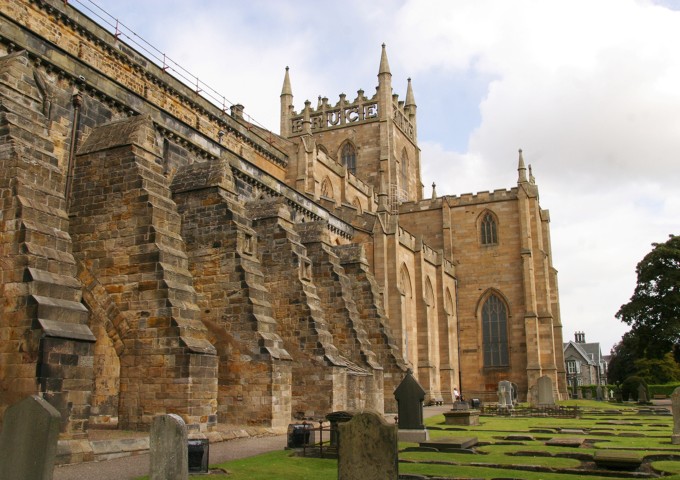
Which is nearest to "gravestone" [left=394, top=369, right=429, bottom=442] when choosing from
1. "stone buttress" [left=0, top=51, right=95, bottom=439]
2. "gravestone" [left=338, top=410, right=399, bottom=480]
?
"stone buttress" [left=0, top=51, right=95, bottom=439]

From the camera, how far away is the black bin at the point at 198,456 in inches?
399

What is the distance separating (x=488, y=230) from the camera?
146 ft

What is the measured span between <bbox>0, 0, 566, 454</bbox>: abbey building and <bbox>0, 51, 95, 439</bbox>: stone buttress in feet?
0.09

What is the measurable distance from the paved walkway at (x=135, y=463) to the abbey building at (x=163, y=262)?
26.0 inches

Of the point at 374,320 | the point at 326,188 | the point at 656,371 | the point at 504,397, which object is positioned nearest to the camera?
the point at 374,320

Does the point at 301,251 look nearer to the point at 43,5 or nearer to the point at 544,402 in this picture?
the point at 43,5

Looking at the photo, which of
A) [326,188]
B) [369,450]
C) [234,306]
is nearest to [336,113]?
[326,188]

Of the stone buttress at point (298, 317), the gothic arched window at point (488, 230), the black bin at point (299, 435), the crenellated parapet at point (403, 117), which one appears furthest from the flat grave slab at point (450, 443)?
the crenellated parapet at point (403, 117)

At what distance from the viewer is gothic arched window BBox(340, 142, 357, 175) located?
51.8 metres

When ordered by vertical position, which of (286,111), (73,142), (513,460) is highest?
(286,111)

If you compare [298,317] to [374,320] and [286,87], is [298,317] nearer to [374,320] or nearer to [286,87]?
[374,320]

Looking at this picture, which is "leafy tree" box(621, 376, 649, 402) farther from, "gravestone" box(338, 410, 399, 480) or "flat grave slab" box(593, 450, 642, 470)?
"gravestone" box(338, 410, 399, 480)

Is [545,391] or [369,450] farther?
[545,391]

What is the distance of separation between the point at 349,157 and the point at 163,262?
127ft
